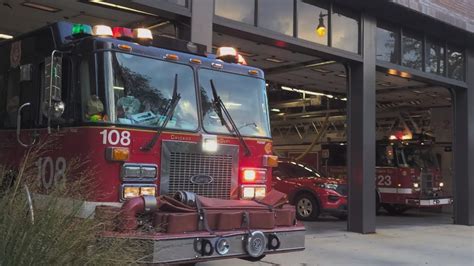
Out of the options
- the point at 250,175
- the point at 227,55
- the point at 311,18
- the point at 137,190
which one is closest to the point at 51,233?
the point at 137,190

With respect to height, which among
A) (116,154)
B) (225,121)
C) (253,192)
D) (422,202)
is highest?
(225,121)

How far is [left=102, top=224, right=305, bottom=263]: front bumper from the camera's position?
485cm

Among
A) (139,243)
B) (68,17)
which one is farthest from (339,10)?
(139,243)

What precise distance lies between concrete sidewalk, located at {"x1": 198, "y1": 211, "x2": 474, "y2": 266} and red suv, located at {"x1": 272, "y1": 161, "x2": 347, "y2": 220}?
405 mm

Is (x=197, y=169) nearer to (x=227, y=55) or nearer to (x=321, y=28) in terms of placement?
(x=227, y=55)

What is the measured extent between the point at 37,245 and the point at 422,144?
56.6 ft

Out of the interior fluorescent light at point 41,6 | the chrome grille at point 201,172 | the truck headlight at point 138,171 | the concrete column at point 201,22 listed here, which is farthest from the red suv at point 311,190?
the truck headlight at point 138,171

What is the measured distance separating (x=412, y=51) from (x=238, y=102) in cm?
880

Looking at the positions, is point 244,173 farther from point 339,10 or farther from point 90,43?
point 339,10

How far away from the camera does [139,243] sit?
4.82 meters

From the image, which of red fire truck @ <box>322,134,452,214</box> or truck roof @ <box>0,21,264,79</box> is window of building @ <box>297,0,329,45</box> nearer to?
truck roof @ <box>0,21,264,79</box>

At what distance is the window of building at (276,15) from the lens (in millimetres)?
10297

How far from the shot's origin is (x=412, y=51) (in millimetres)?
14086

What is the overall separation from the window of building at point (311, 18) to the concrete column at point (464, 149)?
600cm
